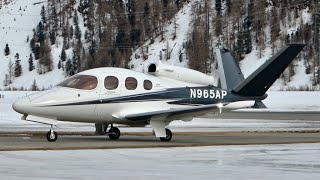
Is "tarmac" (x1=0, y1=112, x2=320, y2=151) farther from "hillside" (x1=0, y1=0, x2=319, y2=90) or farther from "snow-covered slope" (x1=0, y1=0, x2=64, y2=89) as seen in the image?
"snow-covered slope" (x1=0, y1=0, x2=64, y2=89)

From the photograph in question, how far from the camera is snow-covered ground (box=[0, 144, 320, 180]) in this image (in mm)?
14164

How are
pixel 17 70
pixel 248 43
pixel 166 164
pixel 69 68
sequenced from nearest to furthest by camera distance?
pixel 166 164
pixel 248 43
pixel 69 68
pixel 17 70

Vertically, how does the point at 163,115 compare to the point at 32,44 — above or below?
above

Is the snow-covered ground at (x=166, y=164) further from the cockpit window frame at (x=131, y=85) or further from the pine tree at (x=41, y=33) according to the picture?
the pine tree at (x=41, y=33)

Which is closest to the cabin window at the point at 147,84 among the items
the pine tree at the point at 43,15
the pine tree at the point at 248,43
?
the pine tree at the point at 248,43

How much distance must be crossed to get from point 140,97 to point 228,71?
33.8 feet

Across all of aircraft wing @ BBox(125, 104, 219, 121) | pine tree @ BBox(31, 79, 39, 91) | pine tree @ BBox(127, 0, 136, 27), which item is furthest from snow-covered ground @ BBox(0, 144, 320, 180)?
pine tree @ BBox(127, 0, 136, 27)

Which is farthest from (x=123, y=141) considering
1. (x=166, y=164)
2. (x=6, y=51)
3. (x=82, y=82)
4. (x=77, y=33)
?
(x=6, y=51)

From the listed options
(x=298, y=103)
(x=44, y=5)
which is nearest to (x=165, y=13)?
(x=44, y=5)

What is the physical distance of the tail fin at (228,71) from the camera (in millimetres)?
34344

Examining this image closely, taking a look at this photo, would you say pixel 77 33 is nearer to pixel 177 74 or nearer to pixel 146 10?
pixel 146 10

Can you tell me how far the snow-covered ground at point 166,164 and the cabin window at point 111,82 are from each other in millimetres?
4977

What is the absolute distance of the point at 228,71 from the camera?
114 feet

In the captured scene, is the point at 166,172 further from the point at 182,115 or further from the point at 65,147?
the point at 182,115
